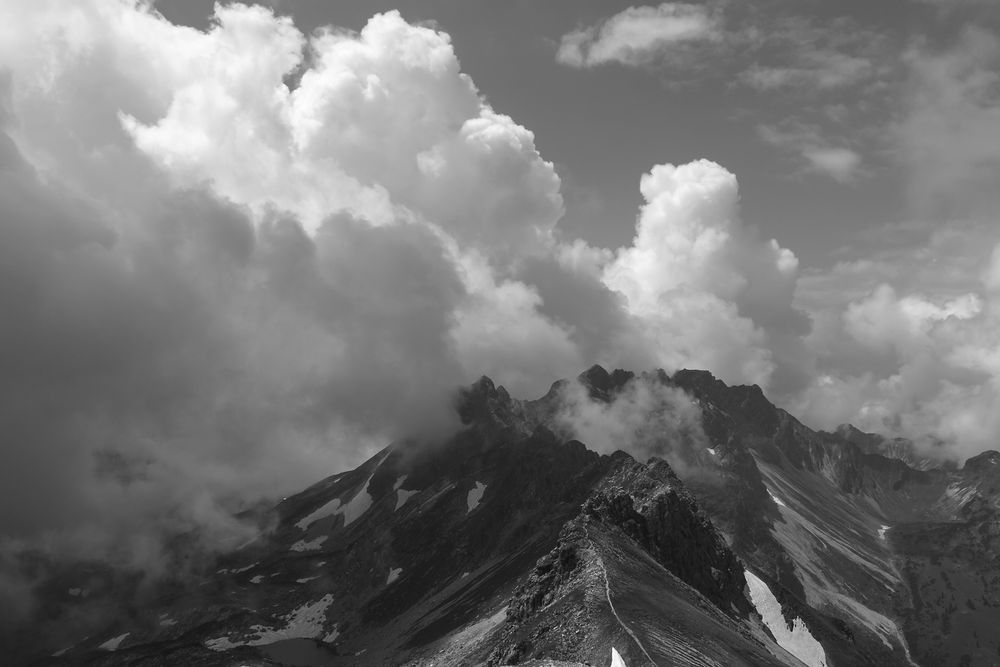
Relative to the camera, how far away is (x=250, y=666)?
19100 cm

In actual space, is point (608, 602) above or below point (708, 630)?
above

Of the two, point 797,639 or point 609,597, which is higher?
point 609,597

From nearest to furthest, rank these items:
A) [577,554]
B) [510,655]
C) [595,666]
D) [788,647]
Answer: [595,666], [510,655], [577,554], [788,647]

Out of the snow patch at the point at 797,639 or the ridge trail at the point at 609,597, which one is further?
the snow patch at the point at 797,639

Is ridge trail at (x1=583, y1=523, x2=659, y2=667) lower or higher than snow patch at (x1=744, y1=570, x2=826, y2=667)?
higher

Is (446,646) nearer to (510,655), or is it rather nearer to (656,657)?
(510,655)

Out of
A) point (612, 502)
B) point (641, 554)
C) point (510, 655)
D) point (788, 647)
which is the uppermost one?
point (612, 502)

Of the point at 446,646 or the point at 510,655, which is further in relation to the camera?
the point at 446,646

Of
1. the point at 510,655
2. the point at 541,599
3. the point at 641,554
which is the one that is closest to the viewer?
the point at 510,655

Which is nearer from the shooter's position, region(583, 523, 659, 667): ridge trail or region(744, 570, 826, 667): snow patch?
region(583, 523, 659, 667): ridge trail

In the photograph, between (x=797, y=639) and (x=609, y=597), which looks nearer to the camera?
(x=609, y=597)

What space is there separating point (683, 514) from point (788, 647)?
37.0 metres

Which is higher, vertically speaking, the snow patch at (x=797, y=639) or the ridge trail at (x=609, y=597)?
the ridge trail at (x=609, y=597)

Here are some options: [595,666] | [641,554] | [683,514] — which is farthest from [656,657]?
[683,514]
